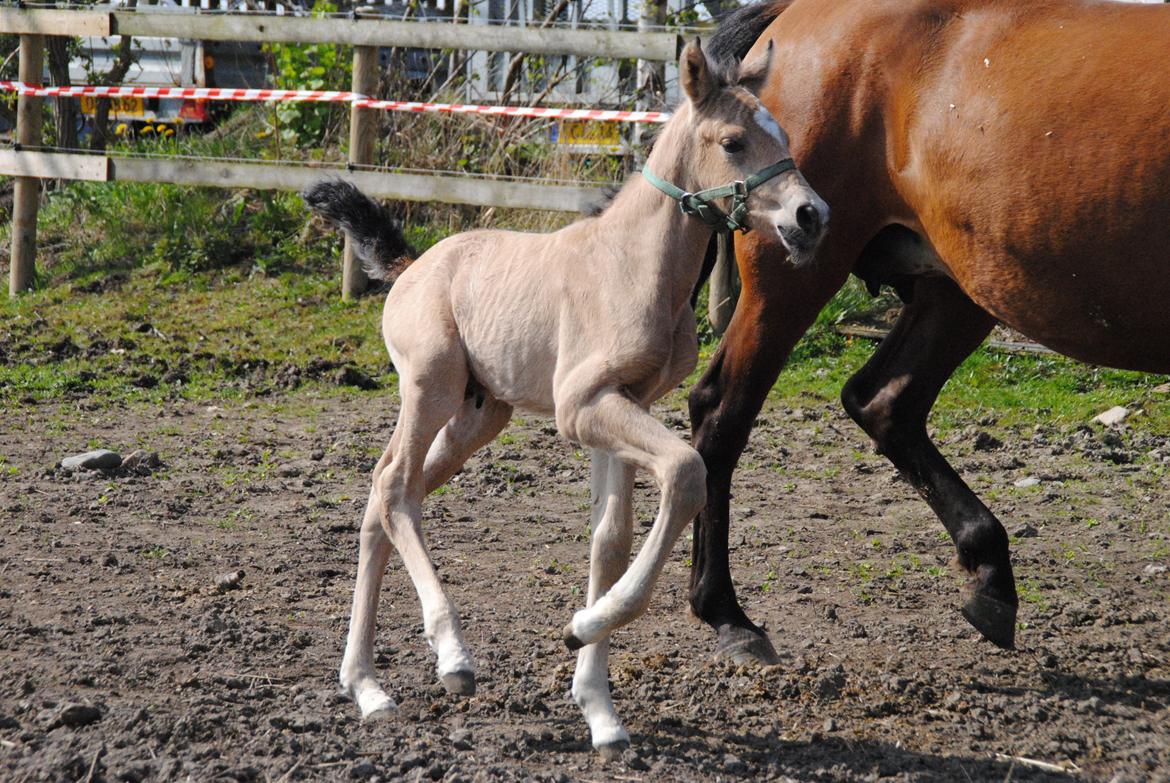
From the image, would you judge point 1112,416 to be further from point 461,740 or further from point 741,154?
point 461,740

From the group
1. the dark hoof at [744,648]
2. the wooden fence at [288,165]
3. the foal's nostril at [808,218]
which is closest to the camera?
Result: the foal's nostril at [808,218]

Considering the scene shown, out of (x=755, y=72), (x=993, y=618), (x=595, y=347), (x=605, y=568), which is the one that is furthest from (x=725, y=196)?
(x=993, y=618)

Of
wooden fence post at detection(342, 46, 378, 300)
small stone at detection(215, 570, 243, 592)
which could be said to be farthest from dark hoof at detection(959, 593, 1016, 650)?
wooden fence post at detection(342, 46, 378, 300)

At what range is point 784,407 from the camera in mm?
7945

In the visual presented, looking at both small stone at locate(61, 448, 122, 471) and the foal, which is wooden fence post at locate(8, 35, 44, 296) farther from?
the foal

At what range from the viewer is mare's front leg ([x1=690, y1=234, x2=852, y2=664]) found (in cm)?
456

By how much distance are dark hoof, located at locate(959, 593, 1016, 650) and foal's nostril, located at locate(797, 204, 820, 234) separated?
1.80m

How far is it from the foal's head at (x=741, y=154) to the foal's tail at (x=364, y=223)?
3.85 ft

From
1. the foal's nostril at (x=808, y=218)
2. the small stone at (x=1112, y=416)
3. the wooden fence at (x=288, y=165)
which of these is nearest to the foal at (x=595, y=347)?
the foal's nostril at (x=808, y=218)

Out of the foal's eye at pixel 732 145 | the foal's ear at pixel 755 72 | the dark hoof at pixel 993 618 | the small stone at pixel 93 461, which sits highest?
the foal's ear at pixel 755 72

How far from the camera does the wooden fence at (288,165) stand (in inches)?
368

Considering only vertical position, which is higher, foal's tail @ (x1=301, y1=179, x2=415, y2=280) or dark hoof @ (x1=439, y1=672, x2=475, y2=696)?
foal's tail @ (x1=301, y1=179, x2=415, y2=280)

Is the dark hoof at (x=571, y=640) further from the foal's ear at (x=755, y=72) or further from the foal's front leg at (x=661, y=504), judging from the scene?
the foal's ear at (x=755, y=72)

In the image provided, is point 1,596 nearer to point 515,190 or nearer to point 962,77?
point 962,77
